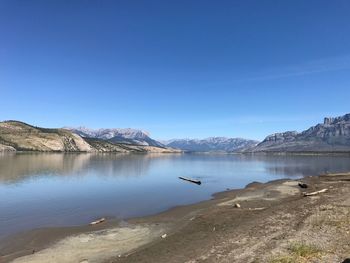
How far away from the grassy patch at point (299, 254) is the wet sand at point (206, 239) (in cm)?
5

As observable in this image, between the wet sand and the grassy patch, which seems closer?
the grassy patch

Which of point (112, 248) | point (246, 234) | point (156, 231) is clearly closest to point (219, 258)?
point (246, 234)

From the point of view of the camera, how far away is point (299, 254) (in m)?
21.5

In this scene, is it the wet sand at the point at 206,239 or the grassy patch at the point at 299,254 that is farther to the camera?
the wet sand at the point at 206,239

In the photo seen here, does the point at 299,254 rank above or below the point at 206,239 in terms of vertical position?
above

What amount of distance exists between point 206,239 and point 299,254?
8948 mm

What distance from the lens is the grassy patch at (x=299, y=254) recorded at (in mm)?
20388

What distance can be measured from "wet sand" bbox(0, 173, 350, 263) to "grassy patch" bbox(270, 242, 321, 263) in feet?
0.18

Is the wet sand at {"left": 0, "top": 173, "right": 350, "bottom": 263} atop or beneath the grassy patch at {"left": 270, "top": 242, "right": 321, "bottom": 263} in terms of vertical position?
beneath

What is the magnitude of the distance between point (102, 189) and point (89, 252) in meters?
45.5

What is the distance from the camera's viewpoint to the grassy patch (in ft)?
66.9

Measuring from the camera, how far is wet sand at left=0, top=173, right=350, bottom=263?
2327cm

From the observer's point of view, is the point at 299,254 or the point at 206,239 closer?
the point at 299,254

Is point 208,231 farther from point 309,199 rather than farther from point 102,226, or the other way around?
point 309,199
